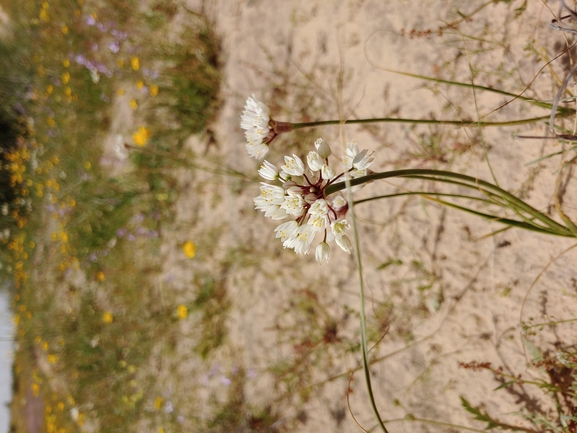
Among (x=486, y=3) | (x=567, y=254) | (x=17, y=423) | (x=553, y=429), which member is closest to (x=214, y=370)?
(x=553, y=429)

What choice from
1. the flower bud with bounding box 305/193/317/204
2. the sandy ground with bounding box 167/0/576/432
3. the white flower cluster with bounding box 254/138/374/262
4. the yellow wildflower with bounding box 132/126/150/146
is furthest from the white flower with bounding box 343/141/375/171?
the yellow wildflower with bounding box 132/126/150/146

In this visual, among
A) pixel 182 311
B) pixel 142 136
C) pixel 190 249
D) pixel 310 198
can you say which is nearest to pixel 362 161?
pixel 310 198

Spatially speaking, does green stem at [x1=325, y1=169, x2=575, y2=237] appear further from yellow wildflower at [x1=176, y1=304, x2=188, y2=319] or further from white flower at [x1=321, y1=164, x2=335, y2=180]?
yellow wildflower at [x1=176, y1=304, x2=188, y2=319]

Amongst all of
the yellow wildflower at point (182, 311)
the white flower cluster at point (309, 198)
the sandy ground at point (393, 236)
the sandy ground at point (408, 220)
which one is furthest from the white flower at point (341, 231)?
the yellow wildflower at point (182, 311)

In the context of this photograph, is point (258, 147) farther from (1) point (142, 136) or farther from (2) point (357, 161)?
(1) point (142, 136)

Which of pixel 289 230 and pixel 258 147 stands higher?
pixel 258 147

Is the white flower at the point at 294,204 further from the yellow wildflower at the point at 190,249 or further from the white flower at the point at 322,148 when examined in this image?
the yellow wildflower at the point at 190,249
